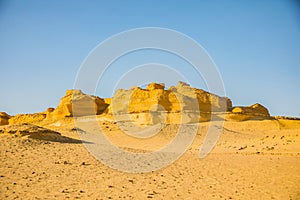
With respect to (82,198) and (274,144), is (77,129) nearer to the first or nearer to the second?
(274,144)

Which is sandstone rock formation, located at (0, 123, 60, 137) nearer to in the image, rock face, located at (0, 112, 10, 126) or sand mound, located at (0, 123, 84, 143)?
sand mound, located at (0, 123, 84, 143)

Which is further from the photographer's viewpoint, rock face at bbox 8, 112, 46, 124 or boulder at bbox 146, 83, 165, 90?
rock face at bbox 8, 112, 46, 124

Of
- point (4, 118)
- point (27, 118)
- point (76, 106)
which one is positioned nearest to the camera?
point (76, 106)

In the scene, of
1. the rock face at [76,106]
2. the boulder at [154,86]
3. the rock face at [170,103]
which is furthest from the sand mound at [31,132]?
the boulder at [154,86]

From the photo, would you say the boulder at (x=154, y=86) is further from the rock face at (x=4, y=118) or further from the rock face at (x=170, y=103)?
the rock face at (x=4, y=118)

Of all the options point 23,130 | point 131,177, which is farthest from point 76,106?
point 131,177

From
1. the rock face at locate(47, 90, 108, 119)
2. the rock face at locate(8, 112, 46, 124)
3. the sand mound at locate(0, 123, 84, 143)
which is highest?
the rock face at locate(47, 90, 108, 119)

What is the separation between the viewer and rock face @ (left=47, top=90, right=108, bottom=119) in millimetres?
41219

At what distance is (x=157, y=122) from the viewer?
32562 mm

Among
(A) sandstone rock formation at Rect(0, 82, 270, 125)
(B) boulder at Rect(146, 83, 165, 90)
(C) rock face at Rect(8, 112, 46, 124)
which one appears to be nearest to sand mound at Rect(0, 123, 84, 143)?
(A) sandstone rock formation at Rect(0, 82, 270, 125)

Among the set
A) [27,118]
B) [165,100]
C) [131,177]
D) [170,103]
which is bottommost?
[131,177]

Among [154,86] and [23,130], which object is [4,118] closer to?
[154,86]

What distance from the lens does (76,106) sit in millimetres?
41219

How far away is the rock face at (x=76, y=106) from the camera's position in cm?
4122
